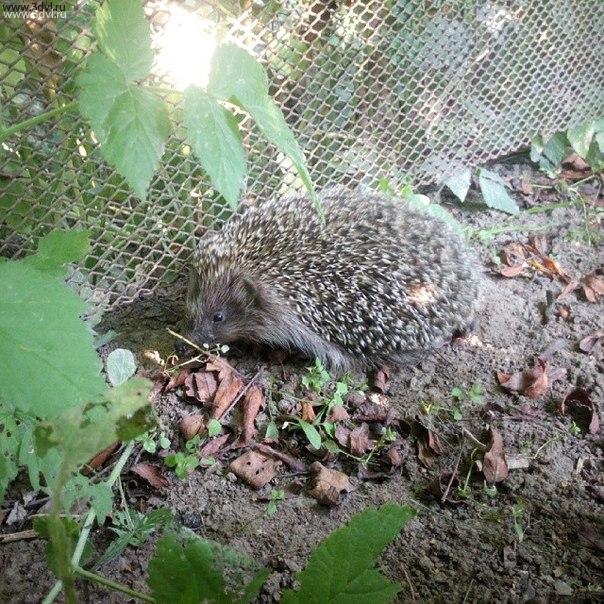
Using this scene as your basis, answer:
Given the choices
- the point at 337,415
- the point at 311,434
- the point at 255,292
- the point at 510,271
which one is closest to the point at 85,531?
the point at 311,434

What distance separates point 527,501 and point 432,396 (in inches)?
32.7

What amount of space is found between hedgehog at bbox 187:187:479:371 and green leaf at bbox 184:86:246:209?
214cm

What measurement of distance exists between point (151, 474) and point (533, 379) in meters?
2.14

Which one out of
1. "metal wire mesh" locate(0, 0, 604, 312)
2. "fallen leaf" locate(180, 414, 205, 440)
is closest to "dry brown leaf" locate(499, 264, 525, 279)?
"metal wire mesh" locate(0, 0, 604, 312)

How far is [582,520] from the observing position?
276 cm

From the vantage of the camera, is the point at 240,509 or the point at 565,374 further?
the point at 565,374

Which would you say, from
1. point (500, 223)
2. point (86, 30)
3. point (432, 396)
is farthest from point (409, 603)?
point (500, 223)

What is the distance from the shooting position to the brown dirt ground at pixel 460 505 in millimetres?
2436

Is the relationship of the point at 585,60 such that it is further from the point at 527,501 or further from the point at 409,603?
the point at 409,603

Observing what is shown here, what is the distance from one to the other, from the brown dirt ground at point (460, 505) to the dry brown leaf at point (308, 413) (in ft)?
1.19

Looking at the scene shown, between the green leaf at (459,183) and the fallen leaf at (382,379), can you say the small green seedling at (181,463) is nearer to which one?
the fallen leaf at (382,379)

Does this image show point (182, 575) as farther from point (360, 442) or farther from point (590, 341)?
point (590, 341)

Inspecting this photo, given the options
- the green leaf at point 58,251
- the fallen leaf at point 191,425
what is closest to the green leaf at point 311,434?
the fallen leaf at point 191,425

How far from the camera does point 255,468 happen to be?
306 centimetres
